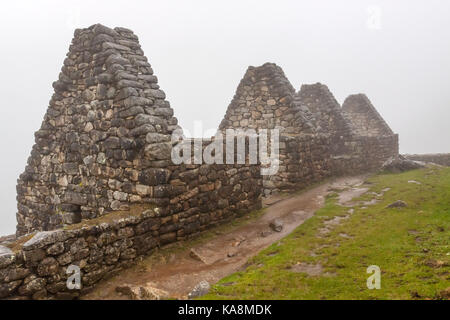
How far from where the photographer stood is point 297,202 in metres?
13.4

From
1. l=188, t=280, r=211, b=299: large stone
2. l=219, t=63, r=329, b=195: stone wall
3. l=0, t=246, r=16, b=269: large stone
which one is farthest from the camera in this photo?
l=219, t=63, r=329, b=195: stone wall

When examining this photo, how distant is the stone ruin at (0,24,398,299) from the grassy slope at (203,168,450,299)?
2420 millimetres

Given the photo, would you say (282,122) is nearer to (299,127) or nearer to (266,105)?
(299,127)

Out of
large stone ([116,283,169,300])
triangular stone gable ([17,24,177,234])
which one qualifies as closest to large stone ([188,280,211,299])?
large stone ([116,283,169,300])

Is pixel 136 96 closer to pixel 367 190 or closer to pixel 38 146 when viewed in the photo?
pixel 38 146

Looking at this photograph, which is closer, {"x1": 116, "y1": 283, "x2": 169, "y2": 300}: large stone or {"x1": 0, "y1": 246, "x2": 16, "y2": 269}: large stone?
{"x1": 0, "y1": 246, "x2": 16, "y2": 269}: large stone

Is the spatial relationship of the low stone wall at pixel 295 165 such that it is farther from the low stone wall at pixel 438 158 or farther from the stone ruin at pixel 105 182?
the low stone wall at pixel 438 158

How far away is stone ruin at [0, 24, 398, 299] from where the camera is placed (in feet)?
20.7

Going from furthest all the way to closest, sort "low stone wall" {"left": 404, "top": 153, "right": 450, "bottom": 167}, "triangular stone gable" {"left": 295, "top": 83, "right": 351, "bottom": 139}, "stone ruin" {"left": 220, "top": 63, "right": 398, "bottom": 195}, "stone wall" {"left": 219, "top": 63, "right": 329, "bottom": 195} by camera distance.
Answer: "low stone wall" {"left": 404, "top": 153, "right": 450, "bottom": 167} → "triangular stone gable" {"left": 295, "top": 83, "right": 351, "bottom": 139} → "stone ruin" {"left": 220, "top": 63, "right": 398, "bottom": 195} → "stone wall" {"left": 219, "top": 63, "right": 329, "bottom": 195}

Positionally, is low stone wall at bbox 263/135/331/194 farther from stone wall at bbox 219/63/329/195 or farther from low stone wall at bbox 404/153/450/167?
low stone wall at bbox 404/153/450/167

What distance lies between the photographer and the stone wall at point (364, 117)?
2825 cm

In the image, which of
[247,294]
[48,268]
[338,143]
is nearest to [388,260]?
[247,294]

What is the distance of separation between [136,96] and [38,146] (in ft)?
15.6

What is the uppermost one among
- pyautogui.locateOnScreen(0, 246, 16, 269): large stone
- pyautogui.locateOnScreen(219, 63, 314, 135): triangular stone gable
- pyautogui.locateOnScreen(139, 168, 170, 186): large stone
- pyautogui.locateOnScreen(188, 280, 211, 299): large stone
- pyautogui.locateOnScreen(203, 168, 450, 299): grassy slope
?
pyautogui.locateOnScreen(219, 63, 314, 135): triangular stone gable
